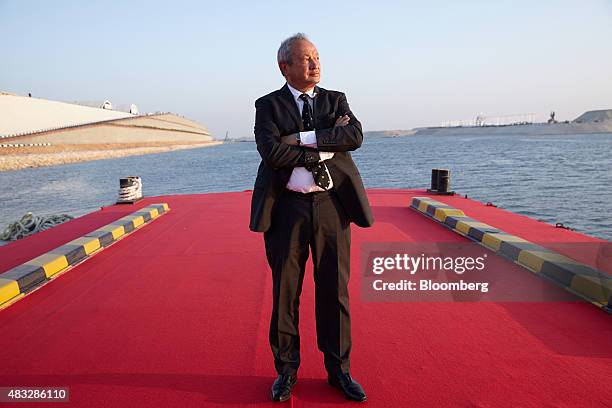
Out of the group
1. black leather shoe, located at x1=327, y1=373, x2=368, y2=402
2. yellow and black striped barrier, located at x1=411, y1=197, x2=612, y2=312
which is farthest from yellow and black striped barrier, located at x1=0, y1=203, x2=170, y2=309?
yellow and black striped barrier, located at x1=411, y1=197, x2=612, y2=312

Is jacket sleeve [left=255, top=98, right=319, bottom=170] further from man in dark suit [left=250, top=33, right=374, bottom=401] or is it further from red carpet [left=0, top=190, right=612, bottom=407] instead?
red carpet [left=0, top=190, right=612, bottom=407]

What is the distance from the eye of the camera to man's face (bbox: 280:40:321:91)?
2428 mm

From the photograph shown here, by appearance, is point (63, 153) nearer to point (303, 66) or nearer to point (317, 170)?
point (303, 66)

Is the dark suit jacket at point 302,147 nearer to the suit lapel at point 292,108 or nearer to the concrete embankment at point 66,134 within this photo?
the suit lapel at point 292,108

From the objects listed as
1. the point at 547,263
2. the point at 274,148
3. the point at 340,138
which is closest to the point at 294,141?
the point at 274,148

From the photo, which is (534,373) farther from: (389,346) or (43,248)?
(43,248)

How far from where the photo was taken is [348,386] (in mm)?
2590

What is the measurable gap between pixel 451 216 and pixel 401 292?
342 centimetres

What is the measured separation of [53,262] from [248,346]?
3.45 m

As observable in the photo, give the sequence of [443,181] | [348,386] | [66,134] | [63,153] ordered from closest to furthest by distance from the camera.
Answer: [348,386] < [443,181] < [63,153] < [66,134]

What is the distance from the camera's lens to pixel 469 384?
2725 mm

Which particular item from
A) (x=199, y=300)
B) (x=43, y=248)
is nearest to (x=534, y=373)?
(x=199, y=300)

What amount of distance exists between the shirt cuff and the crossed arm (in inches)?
0.8

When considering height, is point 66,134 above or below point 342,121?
above
